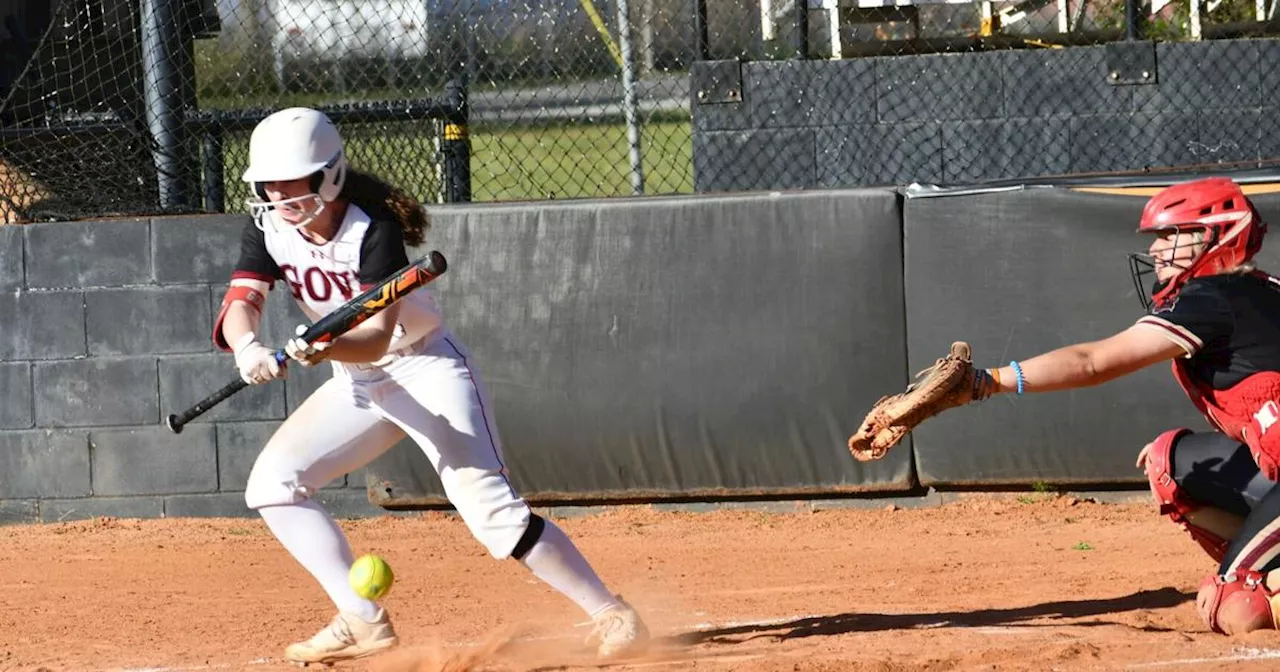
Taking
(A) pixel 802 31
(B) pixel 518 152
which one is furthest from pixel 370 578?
(B) pixel 518 152

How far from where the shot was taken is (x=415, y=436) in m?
4.66

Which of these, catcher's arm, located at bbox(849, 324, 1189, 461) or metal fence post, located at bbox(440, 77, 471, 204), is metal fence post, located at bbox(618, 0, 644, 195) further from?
catcher's arm, located at bbox(849, 324, 1189, 461)

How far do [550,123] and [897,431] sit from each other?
5497mm

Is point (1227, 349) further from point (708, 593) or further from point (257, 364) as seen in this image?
point (257, 364)

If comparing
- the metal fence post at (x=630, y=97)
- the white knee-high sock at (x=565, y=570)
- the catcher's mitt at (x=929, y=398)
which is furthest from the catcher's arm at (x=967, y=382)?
the metal fence post at (x=630, y=97)

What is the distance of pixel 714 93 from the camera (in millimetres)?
8945

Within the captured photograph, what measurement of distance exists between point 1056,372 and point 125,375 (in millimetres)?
5215

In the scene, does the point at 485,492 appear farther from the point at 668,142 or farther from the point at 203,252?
the point at 668,142

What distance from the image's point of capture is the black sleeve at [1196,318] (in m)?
4.21

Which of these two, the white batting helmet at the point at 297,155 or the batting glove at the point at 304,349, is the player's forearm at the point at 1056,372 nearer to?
the batting glove at the point at 304,349

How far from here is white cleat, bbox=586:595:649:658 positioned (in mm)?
4633

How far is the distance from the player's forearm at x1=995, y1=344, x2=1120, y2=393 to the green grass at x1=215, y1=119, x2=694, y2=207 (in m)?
3.69

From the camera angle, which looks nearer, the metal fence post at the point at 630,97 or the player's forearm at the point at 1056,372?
the player's forearm at the point at 1056,372

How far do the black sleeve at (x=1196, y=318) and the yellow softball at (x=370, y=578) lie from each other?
228cm
